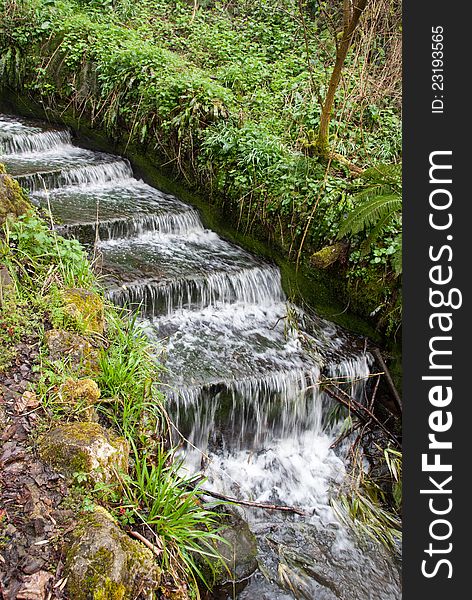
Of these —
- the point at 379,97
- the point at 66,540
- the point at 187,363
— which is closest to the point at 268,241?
the point at 187,363

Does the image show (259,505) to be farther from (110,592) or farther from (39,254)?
(39,254)

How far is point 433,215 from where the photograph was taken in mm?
3301

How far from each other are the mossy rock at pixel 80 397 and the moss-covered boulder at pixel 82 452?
14 centimetres

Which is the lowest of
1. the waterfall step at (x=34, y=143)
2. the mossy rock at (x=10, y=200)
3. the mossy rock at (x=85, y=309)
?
the mossy rock at (x=85, y=309)

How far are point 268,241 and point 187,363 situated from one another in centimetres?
208

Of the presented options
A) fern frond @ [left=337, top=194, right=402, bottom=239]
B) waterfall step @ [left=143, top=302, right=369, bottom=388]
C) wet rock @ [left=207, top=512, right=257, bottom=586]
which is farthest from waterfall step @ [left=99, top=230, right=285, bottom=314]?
wet rock @ [left=207, top=512, right=257, bottom=586]

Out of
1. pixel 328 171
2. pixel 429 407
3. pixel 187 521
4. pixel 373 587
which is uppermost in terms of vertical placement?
pixel 328 171

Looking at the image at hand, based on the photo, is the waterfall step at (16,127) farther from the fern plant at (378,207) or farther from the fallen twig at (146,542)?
the fallen twig at (146,542)

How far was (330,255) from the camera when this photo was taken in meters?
5.79

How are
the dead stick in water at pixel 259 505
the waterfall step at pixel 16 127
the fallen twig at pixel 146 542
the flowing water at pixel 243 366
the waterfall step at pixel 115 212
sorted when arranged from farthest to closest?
the waterfall step at pixel 16 127
the waterfall step at pixel 115 212
the flowing water at pixel 243 366
the dead stick in water at pixel 259 505
the fallen twig at pixel 146 542

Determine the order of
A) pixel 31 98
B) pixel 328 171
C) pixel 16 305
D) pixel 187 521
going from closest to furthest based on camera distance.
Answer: pixel 187 521, pixel 16 305, pixel 328 171, pixel 31 98

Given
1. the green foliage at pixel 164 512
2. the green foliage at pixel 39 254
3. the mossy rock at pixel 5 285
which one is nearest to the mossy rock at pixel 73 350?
the mossy rock at pixel 5 285

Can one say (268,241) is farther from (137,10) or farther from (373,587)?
(137,10)

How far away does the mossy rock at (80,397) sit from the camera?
3232 mm
